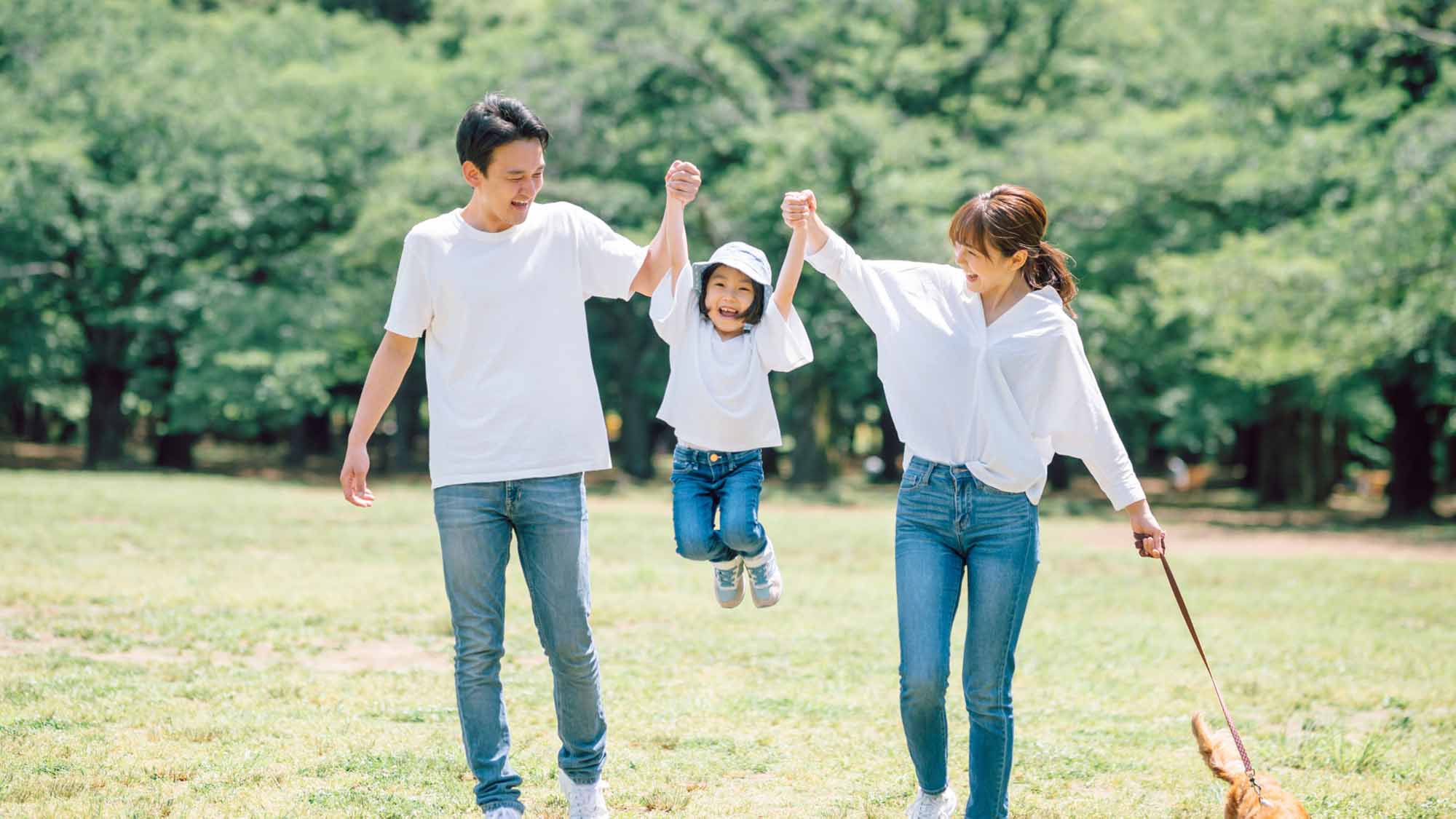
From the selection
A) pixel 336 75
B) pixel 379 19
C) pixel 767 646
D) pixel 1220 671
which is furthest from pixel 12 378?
pixel 1220 671

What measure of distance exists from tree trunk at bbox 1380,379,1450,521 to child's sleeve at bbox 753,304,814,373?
2342 cm

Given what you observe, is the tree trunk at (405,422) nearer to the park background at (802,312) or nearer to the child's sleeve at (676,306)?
the park background at (802,312)

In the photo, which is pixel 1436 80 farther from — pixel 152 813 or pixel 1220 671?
pixel 152 813

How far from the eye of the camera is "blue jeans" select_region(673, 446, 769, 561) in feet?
16.1

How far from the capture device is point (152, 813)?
4.38 metres

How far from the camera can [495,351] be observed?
4.05m

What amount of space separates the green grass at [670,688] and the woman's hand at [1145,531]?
4.29 ft

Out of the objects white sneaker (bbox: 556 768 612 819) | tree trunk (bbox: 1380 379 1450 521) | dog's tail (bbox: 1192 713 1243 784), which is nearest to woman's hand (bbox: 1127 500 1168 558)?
dog's tail (bbox: 1192 713 1243 784)

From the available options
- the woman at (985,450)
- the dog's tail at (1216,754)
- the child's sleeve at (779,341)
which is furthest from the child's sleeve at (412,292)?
the dog's tail at (1216,754)

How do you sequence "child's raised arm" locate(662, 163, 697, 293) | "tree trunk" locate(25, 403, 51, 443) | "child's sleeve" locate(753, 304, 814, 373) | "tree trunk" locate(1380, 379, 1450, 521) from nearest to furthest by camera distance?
"child's raised arm" locate(662, 163, 697, 293) → "child's sleeve" locate(753, 304, 814, 373) → "tree trunk" locate(1380, 379, 1450, 521) → "tree trunk" locate(25, 403, 51, 443)

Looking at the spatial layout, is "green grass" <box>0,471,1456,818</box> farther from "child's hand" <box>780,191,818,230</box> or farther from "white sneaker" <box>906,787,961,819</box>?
"child's hand" <box>780,191,818,230</box>

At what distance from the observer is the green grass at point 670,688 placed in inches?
196

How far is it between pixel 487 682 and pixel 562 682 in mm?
237

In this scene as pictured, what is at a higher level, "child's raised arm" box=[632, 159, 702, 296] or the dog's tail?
"child's raised arm" box=[632, 159, 702, 296]
